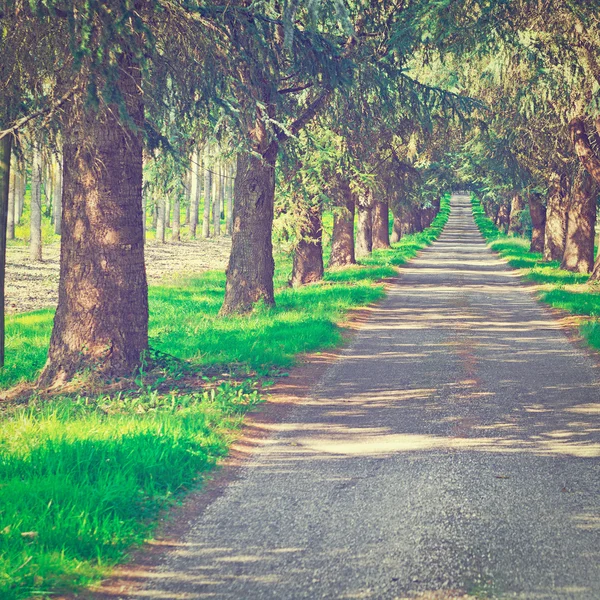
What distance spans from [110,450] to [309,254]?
16.5m

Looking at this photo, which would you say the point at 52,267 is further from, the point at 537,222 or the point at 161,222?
the point at 537,222

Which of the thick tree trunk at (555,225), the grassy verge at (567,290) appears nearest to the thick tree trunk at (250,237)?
the grassy verge at (567,290)

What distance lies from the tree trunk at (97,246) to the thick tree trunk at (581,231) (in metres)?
19.9

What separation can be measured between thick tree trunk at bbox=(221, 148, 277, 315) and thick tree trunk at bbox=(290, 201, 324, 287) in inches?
219

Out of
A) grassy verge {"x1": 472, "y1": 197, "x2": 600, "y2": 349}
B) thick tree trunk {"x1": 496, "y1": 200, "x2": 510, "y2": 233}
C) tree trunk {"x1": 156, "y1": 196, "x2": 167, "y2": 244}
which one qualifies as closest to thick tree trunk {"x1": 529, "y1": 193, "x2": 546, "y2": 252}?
grassy verge {"x1": 472, "y1": 197, "x2": 600, "y2": 349}

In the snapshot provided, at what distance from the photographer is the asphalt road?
4199 mm

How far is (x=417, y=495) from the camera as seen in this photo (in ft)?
18.2

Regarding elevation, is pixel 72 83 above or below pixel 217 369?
above

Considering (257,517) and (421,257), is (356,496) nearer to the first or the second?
(257,517)

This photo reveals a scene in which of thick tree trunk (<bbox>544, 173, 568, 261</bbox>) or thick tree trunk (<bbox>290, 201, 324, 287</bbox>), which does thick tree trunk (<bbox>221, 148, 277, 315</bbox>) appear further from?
thick tree trunk (<bbox>544, 173, 568, 261</bbox>)

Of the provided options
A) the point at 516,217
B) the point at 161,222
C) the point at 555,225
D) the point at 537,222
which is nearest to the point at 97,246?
the point at 555,225

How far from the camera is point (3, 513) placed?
15.9 feet

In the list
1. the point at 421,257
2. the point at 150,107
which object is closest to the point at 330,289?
the point at 150,107

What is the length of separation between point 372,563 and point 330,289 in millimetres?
15335
